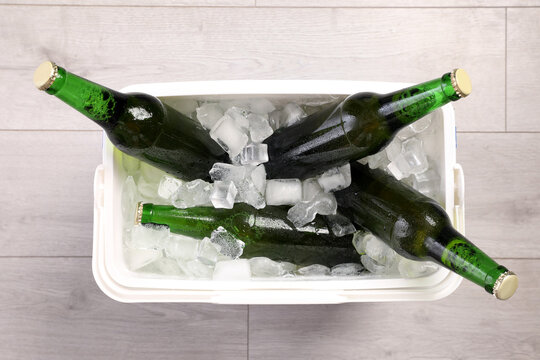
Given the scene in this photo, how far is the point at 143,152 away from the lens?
812 millimetres

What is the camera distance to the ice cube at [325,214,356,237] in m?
0.90

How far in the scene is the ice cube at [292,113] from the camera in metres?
0.90

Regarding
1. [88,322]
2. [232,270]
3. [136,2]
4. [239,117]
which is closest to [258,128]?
[239,117]

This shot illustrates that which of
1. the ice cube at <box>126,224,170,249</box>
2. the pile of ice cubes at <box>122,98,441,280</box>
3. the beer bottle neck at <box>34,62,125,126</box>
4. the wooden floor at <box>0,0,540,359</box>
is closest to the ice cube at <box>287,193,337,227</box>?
the pile of ice cubes at <box>122,98,441,280</box>

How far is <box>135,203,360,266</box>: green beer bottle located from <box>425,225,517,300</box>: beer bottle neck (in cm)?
21

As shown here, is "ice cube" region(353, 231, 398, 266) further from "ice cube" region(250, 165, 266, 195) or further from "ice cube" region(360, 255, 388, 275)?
"ice cube" region(250, 165, 266, 195)

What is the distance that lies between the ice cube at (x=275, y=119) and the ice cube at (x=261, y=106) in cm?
1

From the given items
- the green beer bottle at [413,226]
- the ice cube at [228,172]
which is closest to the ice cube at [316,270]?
the green beer bottle at [413,226]

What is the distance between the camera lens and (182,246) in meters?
0.92

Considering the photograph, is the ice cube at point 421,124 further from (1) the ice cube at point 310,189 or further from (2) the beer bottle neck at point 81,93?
(2) the beer bottle neck at point 81,93

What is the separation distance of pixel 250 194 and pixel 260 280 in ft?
0.48

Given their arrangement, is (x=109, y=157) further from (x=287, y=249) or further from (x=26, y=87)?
(x=26, y=87)

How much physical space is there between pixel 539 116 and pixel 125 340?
115 cm

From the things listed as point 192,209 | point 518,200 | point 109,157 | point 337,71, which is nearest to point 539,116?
point 518,200
